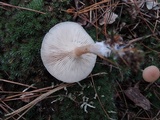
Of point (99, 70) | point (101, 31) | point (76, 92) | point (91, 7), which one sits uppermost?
point (91, 7)

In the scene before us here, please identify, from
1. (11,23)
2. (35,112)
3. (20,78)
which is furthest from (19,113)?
(11,23)

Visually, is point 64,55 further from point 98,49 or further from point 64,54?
point 98,49

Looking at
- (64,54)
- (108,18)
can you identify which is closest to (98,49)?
(64,54)

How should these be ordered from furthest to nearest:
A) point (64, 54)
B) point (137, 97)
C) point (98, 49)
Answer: point (137, 97)
point (64, 54)
point (98, 49)

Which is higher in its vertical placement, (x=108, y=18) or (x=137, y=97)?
(x=108, y=18)

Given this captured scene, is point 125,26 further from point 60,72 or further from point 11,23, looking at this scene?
point 11,23

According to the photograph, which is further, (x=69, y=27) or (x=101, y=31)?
(x=101, y=31)

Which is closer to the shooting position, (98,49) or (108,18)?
(98,49)

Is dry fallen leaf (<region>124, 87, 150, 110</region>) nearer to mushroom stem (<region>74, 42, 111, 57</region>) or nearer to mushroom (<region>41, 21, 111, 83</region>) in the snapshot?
mushroom (<region>41, 21, 111, 83</region>)

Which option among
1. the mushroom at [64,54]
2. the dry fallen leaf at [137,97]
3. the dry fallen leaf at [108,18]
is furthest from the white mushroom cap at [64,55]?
the dry fallen leaf at [137,97]
